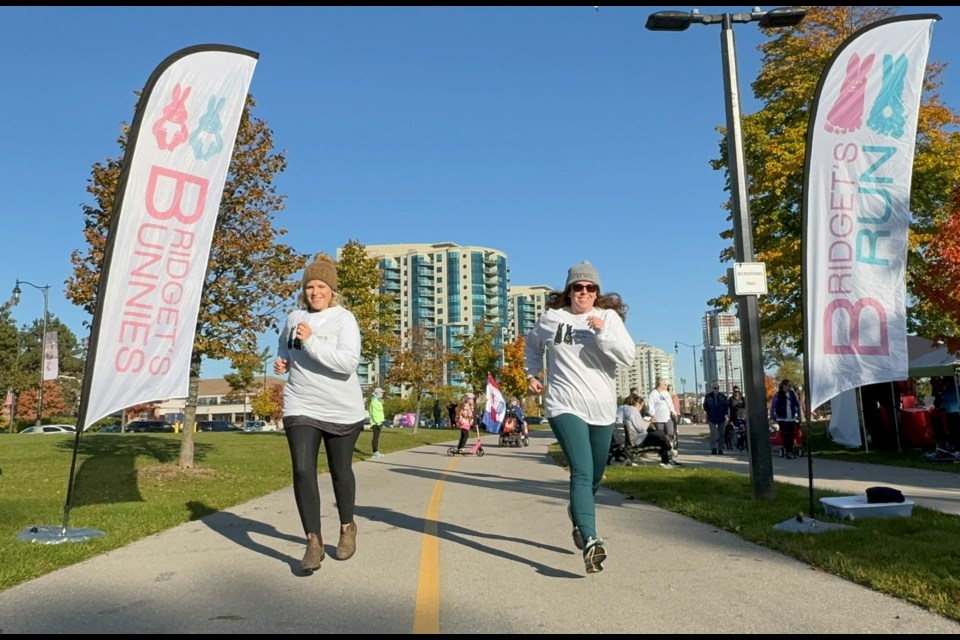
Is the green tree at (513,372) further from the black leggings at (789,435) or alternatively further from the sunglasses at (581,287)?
the sunglasses at (581,287)

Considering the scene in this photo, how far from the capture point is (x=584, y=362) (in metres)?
5.23

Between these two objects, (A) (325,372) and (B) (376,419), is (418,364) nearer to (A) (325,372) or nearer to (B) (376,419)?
(B) (376,419)

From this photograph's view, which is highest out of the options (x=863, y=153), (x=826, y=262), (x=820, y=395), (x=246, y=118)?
(x=246, y=118)

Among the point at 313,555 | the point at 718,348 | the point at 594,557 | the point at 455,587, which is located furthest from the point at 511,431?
the point at 718,348

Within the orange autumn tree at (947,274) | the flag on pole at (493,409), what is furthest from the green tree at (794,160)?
the flag on pole at (493,409)

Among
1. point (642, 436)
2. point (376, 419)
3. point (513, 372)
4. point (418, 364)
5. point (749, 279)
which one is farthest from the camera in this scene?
point (513, 372)

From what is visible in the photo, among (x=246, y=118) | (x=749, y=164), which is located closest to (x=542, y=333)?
(x=246, y=118)

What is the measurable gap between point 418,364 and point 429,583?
1720 inches

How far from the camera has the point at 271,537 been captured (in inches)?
261

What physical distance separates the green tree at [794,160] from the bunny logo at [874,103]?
48.2ft

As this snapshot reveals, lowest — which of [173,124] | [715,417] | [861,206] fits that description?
[715,417]

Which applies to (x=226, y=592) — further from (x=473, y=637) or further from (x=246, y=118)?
(x=246, y=118)

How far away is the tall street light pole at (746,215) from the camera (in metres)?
8.75

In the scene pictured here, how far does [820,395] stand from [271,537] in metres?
5.20
